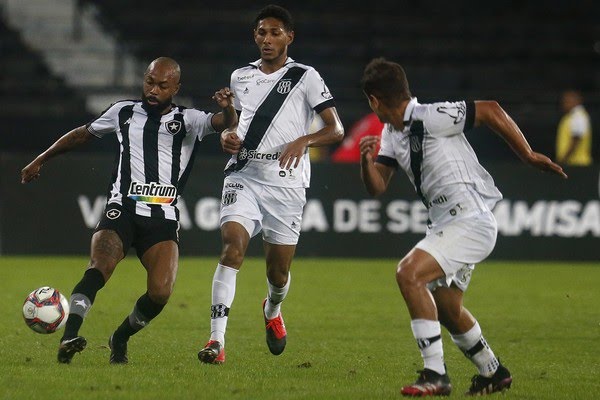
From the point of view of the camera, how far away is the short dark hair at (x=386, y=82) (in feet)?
19.2

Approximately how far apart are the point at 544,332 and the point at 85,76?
559 inches

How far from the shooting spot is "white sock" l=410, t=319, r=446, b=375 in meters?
5.71

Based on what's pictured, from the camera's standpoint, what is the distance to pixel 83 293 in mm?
6770

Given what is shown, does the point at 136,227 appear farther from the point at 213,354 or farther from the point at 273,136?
the point at 273,136

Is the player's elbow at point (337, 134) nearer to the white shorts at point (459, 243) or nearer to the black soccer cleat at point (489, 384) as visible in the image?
the white shorts at point (459, 243)

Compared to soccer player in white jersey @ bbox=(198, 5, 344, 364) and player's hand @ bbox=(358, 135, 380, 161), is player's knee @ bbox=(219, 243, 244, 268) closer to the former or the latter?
soccer player in white jersey @ bbox=(198, 5, 344, 364)

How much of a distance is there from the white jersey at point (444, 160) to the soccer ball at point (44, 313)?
240 cm

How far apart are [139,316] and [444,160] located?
226cm

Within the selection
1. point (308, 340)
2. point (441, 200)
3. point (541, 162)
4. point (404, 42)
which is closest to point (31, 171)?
point (308, 340)

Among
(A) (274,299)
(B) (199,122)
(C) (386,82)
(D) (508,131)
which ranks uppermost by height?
(C) (386,82)

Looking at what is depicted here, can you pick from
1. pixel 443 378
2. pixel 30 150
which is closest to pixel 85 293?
pixel 443 378

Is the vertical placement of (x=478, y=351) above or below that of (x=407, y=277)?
below

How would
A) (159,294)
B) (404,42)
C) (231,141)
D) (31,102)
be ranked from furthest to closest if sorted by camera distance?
1. (404,42)
2. (31,102)
3. (231,141)
4. (159,294)

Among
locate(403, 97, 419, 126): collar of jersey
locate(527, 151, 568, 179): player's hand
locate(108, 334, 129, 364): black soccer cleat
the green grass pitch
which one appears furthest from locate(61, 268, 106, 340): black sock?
locate(527, 151, 568, 179): player's hand
